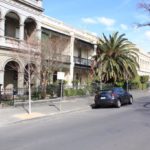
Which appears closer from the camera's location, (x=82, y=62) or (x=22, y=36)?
(x=22, y=36)

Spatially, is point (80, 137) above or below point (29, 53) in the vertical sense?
below

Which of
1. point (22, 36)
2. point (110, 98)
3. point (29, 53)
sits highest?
point (22, 36)

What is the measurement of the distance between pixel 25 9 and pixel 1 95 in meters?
9.96

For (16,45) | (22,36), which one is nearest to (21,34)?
(22,36)

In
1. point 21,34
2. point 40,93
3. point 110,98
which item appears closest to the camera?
point 110,98

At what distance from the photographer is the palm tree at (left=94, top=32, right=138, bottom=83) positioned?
4291cm

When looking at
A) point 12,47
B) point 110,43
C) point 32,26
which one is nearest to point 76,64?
point 110,43

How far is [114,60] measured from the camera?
1711 inches

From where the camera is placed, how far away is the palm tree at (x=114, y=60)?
42.9 m

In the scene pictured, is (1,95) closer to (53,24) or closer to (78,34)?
(53,24)

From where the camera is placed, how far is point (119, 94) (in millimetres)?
27031

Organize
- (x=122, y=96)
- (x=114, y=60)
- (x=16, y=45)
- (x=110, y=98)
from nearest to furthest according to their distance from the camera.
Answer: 1. (x=110, y=98)
2. (x=122, y=96)
3. (x=16, y=45)
4. (x=114, y=60)

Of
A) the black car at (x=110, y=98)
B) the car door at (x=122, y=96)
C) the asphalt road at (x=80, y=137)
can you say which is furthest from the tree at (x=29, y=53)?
the asphalt road at (x=80, y=137)

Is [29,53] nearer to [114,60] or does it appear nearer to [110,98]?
[110,98]
